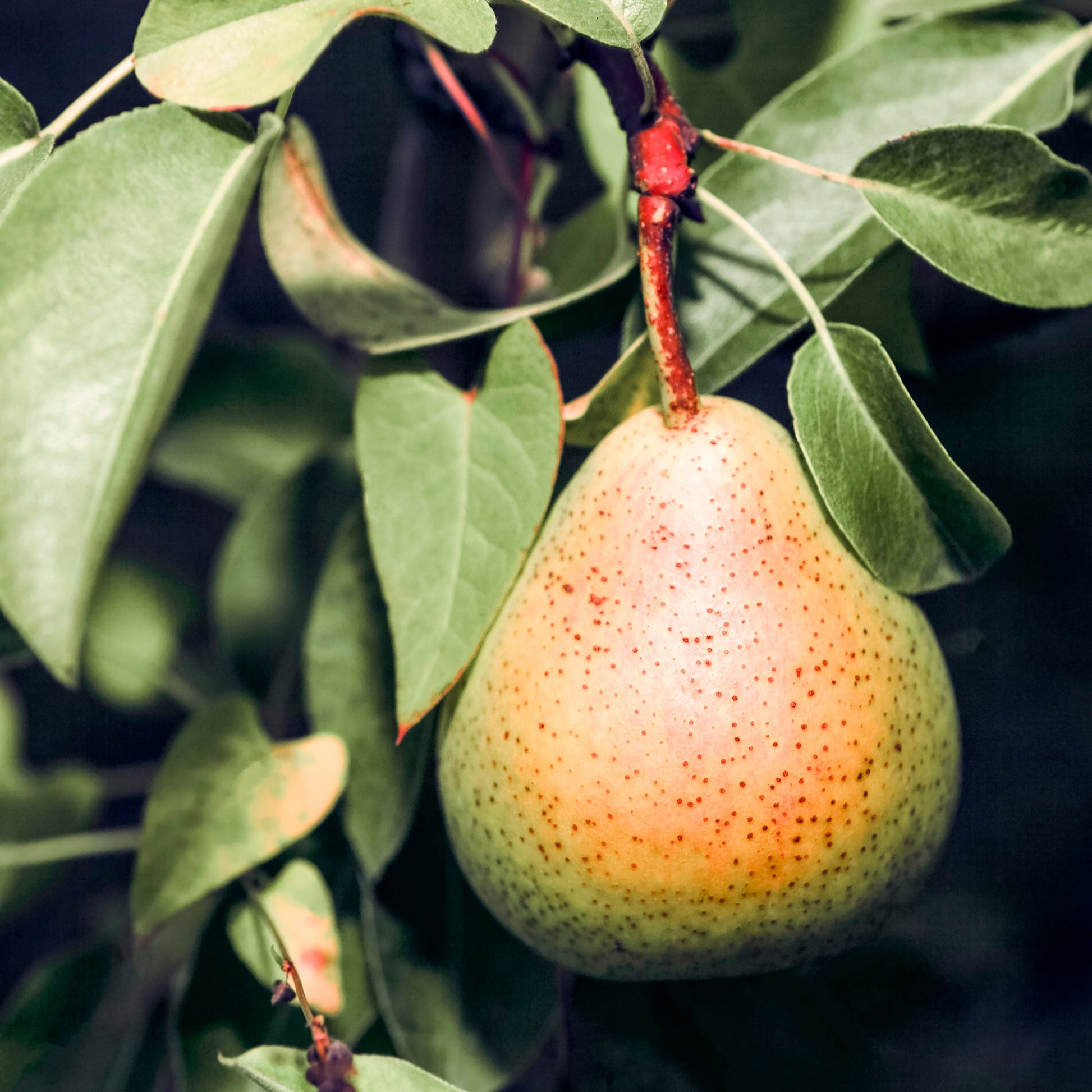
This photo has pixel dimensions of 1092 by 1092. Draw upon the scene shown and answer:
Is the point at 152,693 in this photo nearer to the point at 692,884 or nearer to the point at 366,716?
the point at 366,716

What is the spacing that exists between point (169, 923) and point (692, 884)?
1.02 feet

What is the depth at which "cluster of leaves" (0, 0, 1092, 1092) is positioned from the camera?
0.27 m

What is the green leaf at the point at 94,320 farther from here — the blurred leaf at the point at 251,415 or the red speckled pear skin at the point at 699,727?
the blurred leaf at the point at 251,415

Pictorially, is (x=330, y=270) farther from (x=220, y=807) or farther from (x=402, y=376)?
(x=220, y=807)

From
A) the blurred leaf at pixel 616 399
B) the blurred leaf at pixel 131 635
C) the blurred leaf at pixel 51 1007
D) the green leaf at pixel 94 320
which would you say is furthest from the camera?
the blurred leaf at pixel 131 635

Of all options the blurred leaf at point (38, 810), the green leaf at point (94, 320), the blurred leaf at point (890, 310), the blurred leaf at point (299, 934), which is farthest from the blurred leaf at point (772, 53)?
the blurred leaf at point (38, 810)

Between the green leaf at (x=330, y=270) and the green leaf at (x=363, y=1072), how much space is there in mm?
250

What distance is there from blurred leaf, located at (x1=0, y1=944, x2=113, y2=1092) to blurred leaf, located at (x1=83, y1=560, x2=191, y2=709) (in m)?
0.16

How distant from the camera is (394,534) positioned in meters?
0.36

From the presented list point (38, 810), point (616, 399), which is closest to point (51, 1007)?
point (38, 810)

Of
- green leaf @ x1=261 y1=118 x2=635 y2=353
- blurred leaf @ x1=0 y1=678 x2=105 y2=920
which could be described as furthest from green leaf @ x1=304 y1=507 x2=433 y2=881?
blurred leaf @ x1=0 y1=678 x2=105 y2=920

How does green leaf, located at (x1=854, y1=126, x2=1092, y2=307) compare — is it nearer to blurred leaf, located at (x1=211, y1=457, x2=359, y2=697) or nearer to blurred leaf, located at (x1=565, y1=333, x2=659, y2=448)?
blurred leaf, located at (x1=565, y1=333, x2=659, y2=448)

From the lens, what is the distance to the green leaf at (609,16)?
29 cm

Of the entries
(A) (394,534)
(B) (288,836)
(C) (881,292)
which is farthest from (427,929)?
(C) (881,292)
